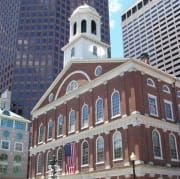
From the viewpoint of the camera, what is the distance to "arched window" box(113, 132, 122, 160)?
3453 cm

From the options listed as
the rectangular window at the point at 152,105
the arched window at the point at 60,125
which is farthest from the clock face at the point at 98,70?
the arched window at the point at 60,125

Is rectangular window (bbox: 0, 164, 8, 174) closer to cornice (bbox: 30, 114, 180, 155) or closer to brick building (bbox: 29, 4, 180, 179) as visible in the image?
brick building (bbox: 29, 4, 180, 179)

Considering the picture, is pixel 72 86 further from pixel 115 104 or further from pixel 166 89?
pixel 166 89

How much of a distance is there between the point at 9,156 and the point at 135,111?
49.6 m

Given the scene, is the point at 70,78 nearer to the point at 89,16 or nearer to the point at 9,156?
the point at 89,16

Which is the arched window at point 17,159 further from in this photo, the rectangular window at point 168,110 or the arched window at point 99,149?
the rectangular window at point 168,110

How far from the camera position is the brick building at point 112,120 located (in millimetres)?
33656

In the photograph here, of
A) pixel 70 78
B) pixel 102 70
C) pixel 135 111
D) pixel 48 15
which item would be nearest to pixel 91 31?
pixel 70 78

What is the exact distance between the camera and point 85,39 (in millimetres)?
49375

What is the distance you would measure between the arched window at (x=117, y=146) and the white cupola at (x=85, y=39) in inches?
626

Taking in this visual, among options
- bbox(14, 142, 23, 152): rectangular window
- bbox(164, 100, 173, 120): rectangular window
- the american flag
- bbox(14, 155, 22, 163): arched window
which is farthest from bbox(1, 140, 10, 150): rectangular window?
bbox(164, 100, 173, 120): rectangular window

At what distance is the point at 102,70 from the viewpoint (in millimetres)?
40281

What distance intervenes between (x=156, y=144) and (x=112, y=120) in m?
5.40

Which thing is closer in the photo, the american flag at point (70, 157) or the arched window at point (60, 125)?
the american flag at point (70, 157)
